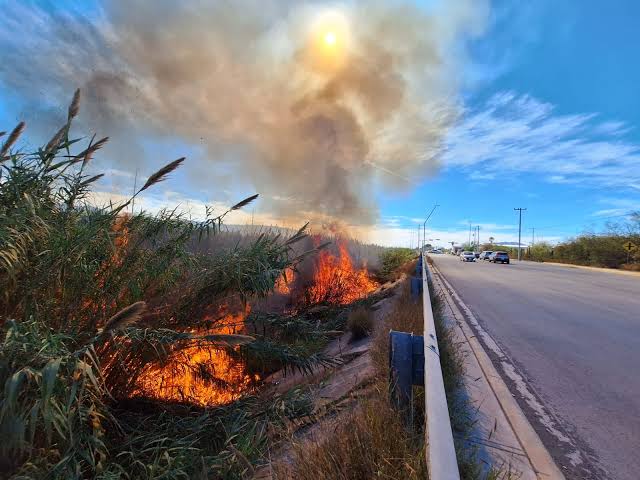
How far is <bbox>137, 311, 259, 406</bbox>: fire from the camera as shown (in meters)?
3.99

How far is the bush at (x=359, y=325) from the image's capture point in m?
8.38

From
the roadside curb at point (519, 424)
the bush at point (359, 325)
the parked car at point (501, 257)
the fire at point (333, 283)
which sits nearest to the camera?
the roadside curb at point (519, 424)

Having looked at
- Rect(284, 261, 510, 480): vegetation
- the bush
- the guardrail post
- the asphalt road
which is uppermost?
the guardrail post

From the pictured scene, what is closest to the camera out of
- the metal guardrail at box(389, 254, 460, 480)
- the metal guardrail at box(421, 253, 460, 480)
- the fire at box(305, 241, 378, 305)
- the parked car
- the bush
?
the metal guardrail at box(421, 253, 460, 480)

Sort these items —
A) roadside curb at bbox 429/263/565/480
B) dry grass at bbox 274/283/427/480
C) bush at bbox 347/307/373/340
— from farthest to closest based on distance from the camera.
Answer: bush at bbox 347/307/373/340
roadside curb at bbox 429/263/565/480
dry grass at bbox 274/283/427/480

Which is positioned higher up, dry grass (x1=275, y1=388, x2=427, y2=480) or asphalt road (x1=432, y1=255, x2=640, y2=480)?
dry grass (x1=275, y1=388, x2=427, y2=480)

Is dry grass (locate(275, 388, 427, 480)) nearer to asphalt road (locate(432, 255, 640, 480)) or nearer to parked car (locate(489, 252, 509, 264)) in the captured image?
asphalt road (locate(432, 255, 640, 480))

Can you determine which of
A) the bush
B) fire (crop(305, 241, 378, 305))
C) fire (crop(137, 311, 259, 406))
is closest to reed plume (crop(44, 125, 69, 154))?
fire (crop(137, 311, 259, 406))

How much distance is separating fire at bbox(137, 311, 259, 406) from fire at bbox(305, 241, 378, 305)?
7.36m

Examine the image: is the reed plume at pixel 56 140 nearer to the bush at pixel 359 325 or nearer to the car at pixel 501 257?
the bush at pixel 359 325

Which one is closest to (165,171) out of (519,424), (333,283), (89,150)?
(89,150)

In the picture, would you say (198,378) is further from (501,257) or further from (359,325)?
(501,257)

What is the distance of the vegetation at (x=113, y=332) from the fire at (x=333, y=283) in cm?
877

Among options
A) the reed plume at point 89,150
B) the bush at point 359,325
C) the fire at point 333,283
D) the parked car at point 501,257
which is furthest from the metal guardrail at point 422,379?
the parked car at point 501,257
